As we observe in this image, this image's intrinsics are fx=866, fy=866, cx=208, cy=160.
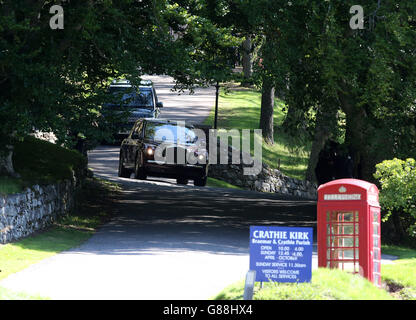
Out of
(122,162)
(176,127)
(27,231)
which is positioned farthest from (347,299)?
(122,162)

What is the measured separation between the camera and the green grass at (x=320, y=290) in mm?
10609

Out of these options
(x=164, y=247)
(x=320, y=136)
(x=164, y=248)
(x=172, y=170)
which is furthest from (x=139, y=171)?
(x=320, y=136)

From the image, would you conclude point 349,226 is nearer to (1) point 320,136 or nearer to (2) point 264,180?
(1) point 320,136

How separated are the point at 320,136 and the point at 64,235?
808 inches

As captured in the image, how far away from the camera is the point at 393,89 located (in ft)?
65.1

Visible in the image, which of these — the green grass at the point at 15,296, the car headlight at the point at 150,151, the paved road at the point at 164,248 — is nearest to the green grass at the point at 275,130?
the paved road at the point at 164,248

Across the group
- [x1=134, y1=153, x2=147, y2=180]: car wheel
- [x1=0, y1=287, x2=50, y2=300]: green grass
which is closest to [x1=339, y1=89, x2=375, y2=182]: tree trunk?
[x1=134, y1=153, x2=147, y2=180]: car wheel

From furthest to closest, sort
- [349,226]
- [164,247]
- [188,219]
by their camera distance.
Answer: [188,219] → [164,247] → [349,226]

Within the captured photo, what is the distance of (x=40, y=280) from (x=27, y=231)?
5.85 metres

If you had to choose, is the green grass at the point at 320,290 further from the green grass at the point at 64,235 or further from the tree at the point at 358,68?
the tree at the point at 358,68

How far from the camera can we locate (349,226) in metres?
12.6

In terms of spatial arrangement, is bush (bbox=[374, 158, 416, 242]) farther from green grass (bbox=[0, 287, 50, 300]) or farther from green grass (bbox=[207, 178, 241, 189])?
green grass (bbox=[207, 178, 241, 189])

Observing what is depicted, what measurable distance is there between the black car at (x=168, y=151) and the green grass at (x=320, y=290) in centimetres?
1298
